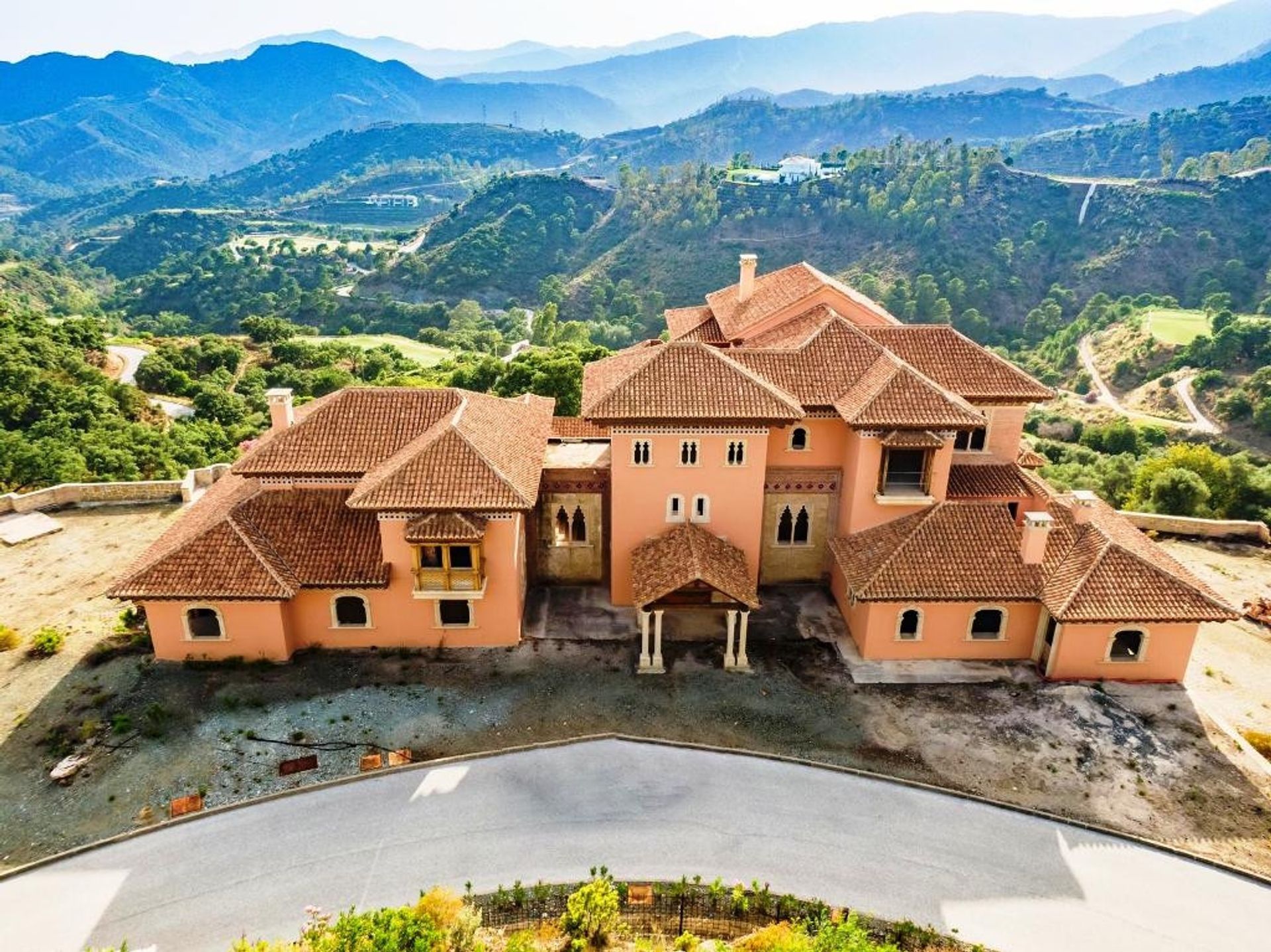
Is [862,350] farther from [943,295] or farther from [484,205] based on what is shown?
[484,205]

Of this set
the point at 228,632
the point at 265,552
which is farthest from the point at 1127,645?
the point at 228,632

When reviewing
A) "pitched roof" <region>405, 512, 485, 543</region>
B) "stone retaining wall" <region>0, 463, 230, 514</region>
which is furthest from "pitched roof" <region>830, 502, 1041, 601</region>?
"stone retaining wall" <region>0, 463, 230, 514</region>

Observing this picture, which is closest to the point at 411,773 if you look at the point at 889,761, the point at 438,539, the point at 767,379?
the point at 438,539

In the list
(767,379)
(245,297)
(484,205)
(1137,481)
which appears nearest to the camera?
(767,379)

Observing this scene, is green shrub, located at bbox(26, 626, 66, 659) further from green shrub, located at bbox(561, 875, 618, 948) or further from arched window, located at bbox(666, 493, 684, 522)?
arched window, located at bbox(666, 493, 684, 522)

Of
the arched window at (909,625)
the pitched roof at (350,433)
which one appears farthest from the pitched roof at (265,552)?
the arched window at (909,625)

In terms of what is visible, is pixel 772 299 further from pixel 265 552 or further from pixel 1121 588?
pixel 265 552
